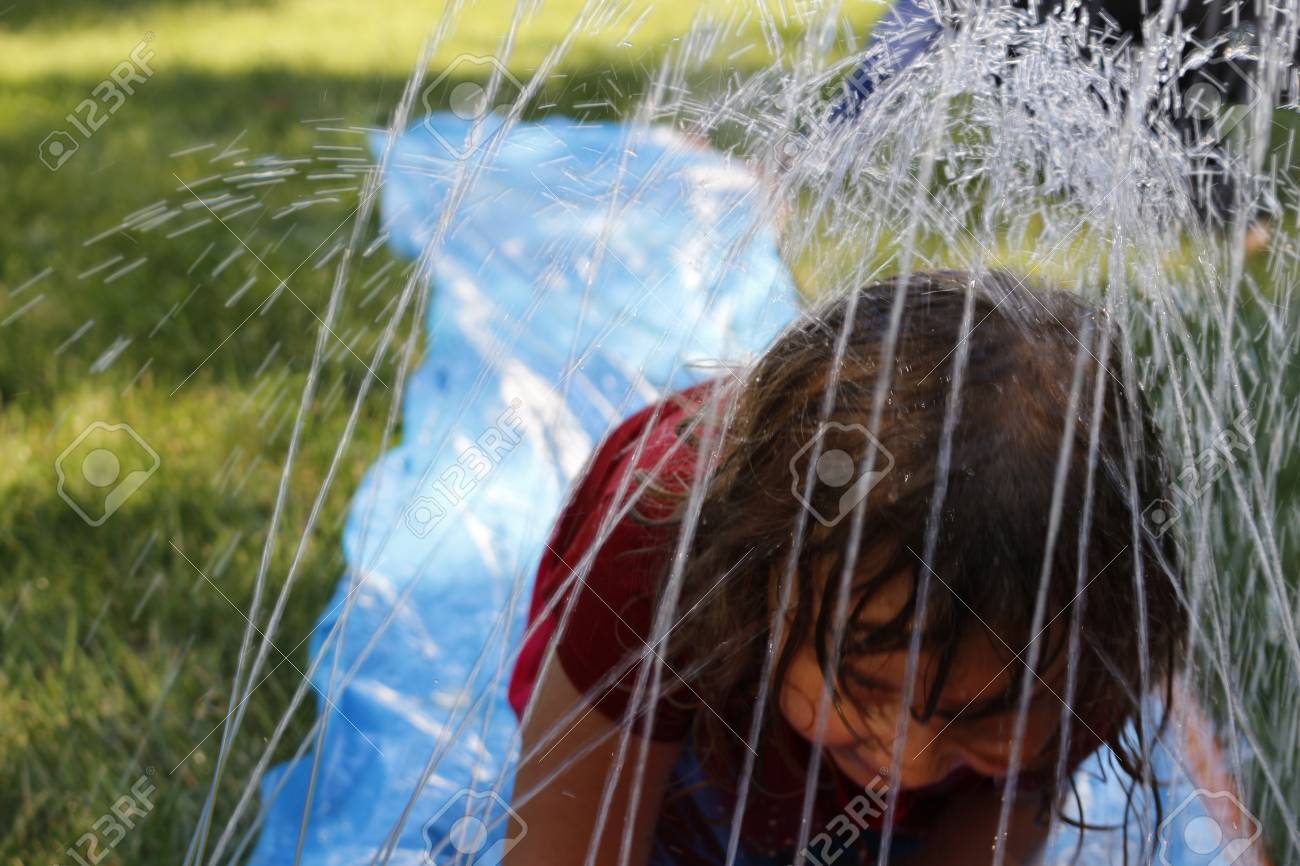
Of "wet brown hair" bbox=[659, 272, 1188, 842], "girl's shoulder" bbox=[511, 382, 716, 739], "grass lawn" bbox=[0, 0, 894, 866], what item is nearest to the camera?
"wet brown hair" bbox=[659, 272, 1188, 842]

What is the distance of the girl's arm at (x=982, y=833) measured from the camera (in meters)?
1.68

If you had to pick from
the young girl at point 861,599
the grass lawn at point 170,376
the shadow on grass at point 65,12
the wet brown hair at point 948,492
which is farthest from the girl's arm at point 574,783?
the shadow on grass at point 65,12

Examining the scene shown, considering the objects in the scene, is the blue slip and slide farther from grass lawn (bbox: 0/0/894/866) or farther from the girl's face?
the girl's face

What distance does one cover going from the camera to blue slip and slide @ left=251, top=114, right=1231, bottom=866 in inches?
82.1

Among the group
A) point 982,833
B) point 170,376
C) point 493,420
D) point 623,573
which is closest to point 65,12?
point 170,376

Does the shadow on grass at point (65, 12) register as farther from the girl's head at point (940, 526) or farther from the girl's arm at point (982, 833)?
the girl's arm at point (982, 833)

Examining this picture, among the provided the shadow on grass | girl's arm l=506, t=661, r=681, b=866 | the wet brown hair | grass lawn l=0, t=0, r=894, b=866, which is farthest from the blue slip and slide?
the shadow on grass

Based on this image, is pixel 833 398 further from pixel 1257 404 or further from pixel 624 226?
pixel 624 226

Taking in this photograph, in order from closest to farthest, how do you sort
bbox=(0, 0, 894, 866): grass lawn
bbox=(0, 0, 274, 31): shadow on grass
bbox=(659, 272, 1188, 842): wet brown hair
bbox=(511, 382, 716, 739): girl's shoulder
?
bbox=(659, 272, 1188, 842): wet brown hair → bbox=(511, 382, 716, 739): girl's shoulder → bbox=(0, 0, 894, 866): grass lawn → bbox=(0, 0, 274, 31): shadow on grass

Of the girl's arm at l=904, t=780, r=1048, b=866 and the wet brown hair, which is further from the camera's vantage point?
the girl's arm at l=904, t=780, r=1048, b=866

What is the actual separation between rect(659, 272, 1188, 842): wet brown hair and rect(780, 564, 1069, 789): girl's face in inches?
0.5

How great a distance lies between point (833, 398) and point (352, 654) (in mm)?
1284

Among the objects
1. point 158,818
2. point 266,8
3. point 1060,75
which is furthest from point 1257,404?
point 266,8

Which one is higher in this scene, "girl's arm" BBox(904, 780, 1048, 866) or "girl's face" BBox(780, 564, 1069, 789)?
"girl's face" BBox(780, 564, 1069, 789)
